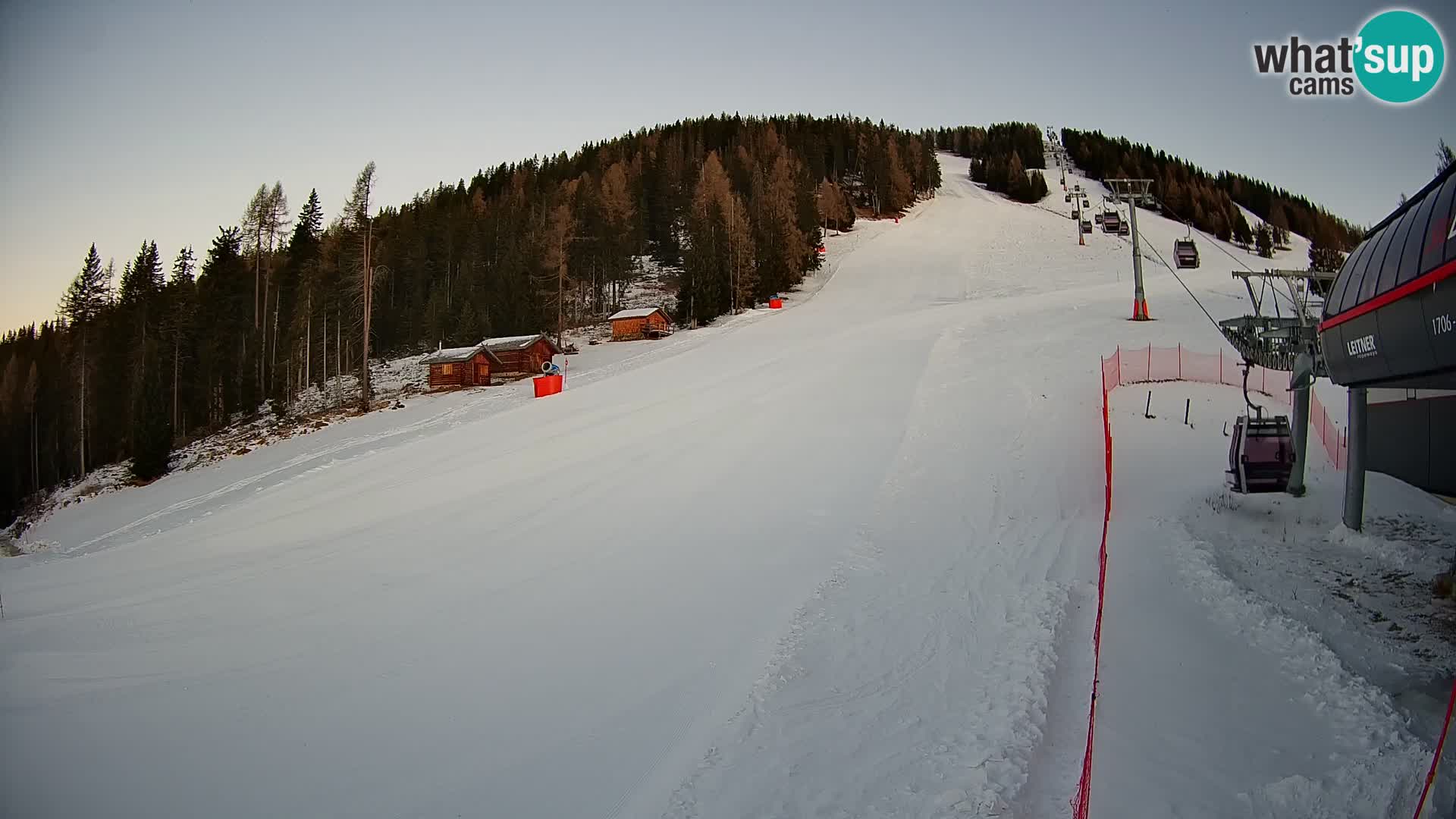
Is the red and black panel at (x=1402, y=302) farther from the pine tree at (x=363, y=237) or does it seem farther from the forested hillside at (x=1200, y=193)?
the forested hillside at (x=1200, y=193)

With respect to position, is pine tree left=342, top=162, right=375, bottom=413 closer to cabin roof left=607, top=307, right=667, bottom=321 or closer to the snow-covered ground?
cabin roof left=607, top=307, right=667, bottom=321

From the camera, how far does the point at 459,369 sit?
41.6 metres

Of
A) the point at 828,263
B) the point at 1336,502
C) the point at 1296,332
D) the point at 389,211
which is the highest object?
the point at 389,211

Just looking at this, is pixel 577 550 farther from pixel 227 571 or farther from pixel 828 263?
pixel 828 263

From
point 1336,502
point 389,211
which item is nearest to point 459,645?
point 1336,502

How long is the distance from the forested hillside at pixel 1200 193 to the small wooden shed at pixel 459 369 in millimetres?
53139

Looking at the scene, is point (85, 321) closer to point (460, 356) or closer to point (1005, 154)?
point (460, 356)

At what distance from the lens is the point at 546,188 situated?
83.2 metres

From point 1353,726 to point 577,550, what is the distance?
10.0 meters

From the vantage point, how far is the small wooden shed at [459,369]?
41.3 metres

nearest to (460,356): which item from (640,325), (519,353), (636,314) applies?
(519,353)

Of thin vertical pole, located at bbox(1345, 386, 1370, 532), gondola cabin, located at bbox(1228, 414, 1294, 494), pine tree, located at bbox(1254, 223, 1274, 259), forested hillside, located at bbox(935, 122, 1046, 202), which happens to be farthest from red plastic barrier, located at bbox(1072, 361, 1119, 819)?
forested hillside, located at bbox(935, 122, 1046, 202)

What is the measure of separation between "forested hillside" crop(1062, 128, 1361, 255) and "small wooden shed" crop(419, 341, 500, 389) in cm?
5314

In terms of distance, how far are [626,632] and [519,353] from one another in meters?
36.4
